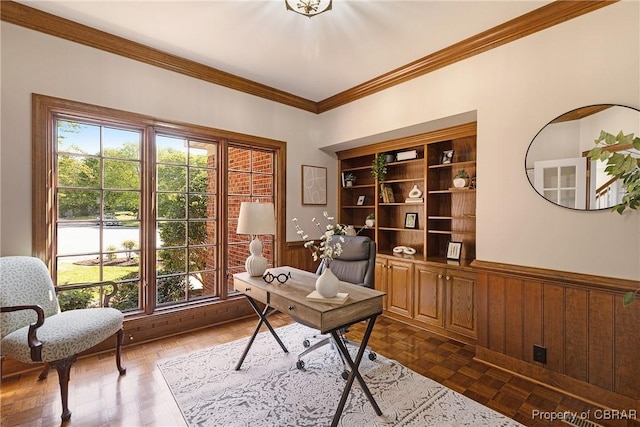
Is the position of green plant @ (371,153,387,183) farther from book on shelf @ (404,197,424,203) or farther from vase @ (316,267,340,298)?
vase @ (316,267,340,298)

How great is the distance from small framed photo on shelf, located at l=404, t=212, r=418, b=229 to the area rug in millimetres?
1706

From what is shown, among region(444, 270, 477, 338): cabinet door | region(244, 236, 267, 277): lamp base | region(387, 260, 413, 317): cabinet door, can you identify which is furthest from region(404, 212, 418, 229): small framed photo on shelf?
region(244, 236, 267, 277): lamp base

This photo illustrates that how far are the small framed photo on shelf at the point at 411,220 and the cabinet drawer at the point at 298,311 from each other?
88.6 inches

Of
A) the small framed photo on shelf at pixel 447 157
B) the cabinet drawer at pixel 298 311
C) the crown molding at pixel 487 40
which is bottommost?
the cabinet drawer at pixel 298 311

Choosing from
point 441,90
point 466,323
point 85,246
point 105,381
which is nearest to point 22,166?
point 85,246

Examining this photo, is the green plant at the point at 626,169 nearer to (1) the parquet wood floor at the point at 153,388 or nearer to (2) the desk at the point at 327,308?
(1) the parquet wood floor at the point at 153,388

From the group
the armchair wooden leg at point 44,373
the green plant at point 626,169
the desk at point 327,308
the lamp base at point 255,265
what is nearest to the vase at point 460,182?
the green plant at point 626,169

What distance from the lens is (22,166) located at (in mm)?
2330

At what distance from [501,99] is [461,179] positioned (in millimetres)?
902

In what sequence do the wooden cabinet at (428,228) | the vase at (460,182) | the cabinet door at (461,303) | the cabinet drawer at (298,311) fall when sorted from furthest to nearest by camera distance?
the vase at (460,182) < the wooden cabinet at (428,228) < the cabinet door at (461,303) < the cabinet drawer at (298,311)

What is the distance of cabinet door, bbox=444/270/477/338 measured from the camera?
288 cm

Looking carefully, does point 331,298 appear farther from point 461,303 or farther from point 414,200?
point 414,200

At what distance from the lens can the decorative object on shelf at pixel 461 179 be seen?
10.4 ft

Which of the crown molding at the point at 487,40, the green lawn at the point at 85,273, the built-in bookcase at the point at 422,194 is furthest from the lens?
the built-in bookcase at the point at 422,194
